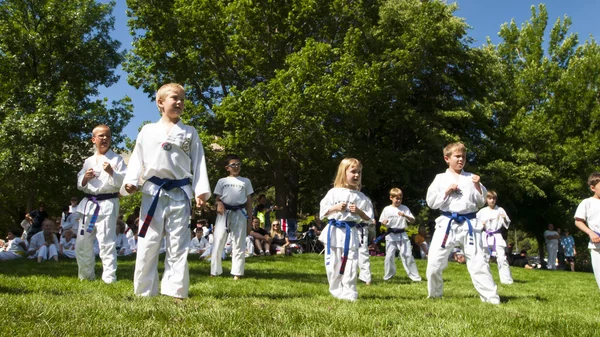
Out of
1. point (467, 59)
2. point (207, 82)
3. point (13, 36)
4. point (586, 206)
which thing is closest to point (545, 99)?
point (467, 59)

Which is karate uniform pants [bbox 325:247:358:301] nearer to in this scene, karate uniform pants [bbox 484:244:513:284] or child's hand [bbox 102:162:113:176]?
child's hand [bbox 102:162:113:176]

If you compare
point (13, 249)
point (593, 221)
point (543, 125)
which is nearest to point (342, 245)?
point (593, 221)

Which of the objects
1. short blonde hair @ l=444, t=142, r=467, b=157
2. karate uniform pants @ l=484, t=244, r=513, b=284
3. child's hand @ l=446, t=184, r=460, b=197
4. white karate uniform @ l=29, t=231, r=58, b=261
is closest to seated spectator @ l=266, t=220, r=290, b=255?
white karate uniform @ l=29, t=231, r=58, b=261

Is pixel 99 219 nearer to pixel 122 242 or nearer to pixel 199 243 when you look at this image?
pixel 122 242

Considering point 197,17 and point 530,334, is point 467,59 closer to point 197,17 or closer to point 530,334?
point 197,17

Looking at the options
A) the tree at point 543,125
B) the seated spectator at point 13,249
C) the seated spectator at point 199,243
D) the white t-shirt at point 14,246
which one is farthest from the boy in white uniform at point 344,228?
the tree at point 543,125

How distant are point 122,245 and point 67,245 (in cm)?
156

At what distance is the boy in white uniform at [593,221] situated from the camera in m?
7.82

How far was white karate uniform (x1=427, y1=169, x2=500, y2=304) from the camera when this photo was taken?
22.4 ft

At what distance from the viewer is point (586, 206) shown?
324 inches

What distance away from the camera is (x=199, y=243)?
16.7 meters

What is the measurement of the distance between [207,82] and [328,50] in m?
6.75

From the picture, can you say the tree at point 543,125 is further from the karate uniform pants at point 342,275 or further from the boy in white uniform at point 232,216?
the karate uniform pants at point 342,275

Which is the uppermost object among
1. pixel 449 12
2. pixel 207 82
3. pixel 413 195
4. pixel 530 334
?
pixel 449 12
